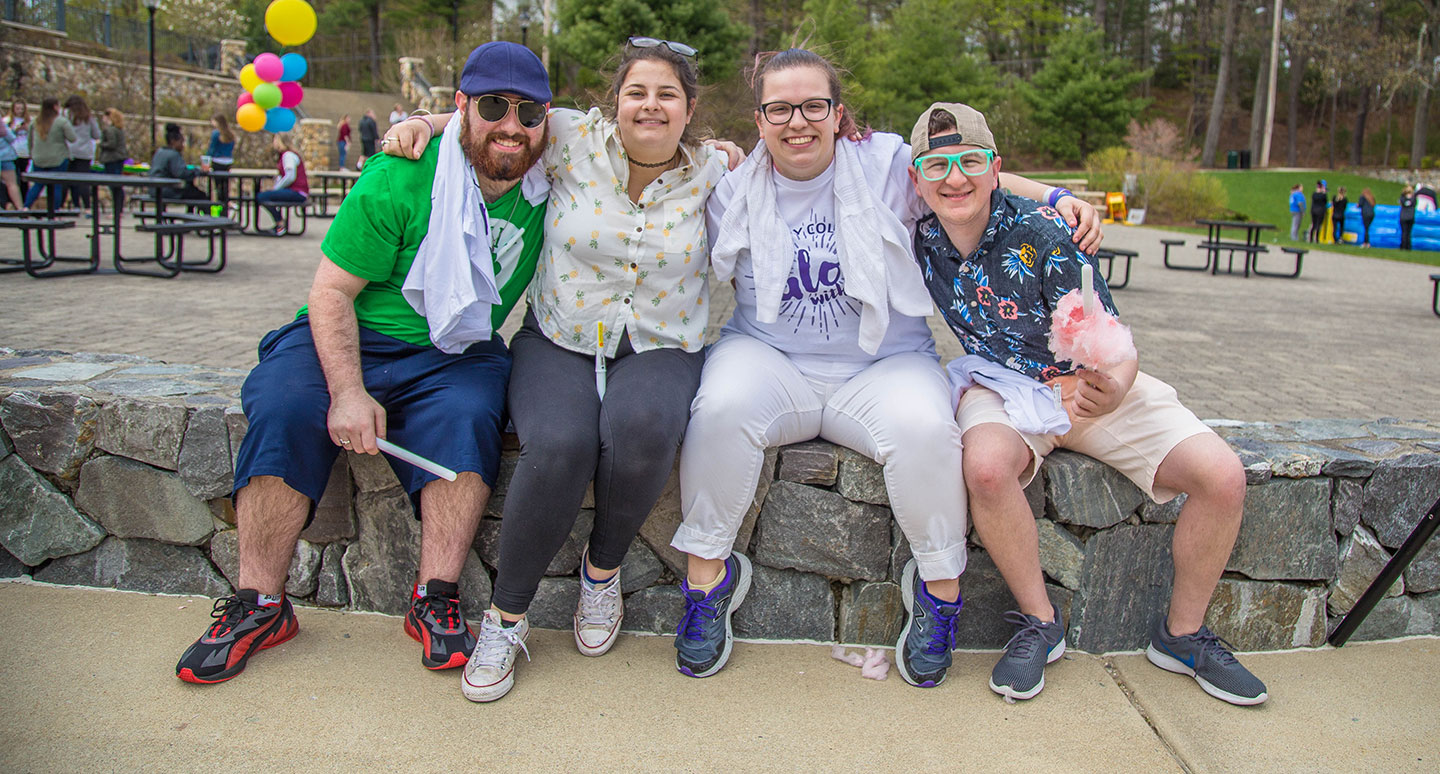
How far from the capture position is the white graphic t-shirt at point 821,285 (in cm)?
277

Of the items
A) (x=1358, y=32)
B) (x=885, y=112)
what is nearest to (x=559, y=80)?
(x=885, y=112)

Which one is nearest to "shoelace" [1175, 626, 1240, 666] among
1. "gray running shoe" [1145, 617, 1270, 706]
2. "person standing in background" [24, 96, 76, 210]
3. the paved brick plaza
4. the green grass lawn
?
"gray running shoe" [1145, 617, 1270, 706]

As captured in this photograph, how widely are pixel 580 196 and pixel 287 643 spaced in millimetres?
1385

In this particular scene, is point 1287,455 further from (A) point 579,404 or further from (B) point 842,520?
→ (A) point 579,404

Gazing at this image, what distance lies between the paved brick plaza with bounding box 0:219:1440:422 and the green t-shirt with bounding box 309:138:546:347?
9.93 feet

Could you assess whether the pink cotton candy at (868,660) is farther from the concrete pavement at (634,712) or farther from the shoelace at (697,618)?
the shoelace at (697,618)

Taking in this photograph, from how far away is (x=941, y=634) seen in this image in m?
2.46

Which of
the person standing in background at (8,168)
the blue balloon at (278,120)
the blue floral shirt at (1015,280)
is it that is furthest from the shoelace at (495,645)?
the blue balloon at (278,120)

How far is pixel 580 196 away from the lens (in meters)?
2.73

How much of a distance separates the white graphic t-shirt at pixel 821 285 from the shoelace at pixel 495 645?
3.40 feet

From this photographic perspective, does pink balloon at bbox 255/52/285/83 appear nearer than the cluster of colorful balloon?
Result: No

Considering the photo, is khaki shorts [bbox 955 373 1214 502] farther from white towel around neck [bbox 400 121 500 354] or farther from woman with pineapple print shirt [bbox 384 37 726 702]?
white towel around neck [bbox 400 121 500 354]

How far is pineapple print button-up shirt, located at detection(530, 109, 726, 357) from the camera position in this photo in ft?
8.84

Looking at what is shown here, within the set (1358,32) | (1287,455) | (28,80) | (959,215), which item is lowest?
(1287,455)
